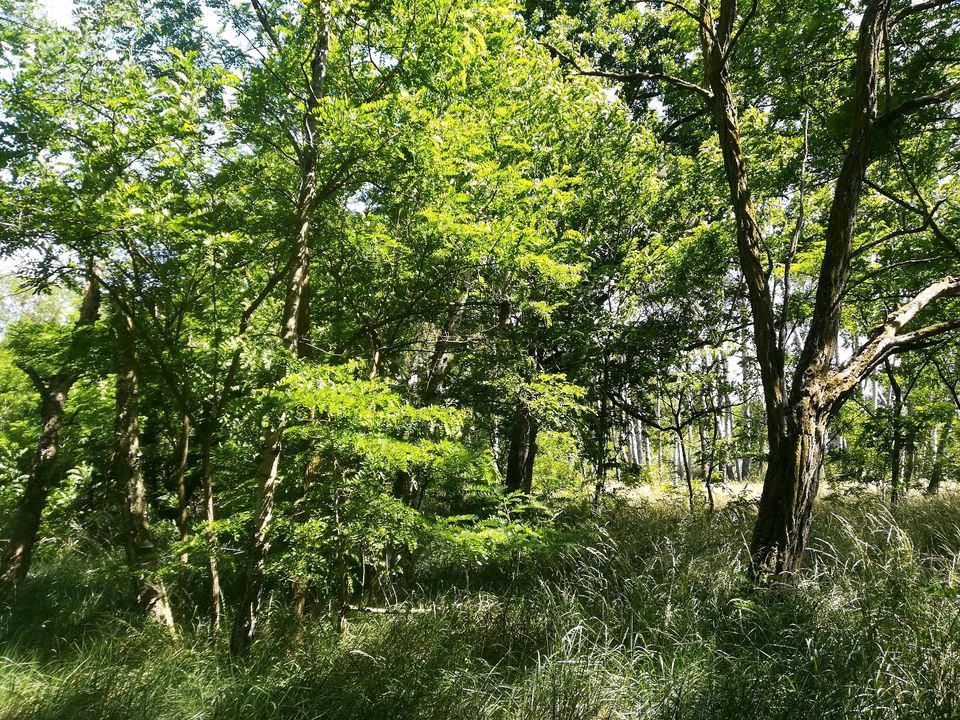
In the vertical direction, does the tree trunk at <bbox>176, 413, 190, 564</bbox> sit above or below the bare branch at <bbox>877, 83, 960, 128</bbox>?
below

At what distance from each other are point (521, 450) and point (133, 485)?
5474 mm

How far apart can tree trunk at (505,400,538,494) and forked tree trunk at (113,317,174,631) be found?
3749 mm

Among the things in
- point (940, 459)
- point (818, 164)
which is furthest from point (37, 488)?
point (940, 459)

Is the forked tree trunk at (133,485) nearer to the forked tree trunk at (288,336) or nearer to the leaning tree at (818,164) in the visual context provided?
the forked tree trunk at (288,336)

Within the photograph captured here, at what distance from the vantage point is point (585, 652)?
146 inches

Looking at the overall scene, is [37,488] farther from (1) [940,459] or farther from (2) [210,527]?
(1) [940,459]

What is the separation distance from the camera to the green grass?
2.99 metres

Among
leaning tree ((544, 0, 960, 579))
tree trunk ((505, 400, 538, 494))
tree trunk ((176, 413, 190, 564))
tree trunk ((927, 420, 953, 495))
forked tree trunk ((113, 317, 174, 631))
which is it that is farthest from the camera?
tree trunk ((927, 420, 953, 495))

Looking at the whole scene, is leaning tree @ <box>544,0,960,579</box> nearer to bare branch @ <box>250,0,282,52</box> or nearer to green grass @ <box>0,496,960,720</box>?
green grass @ <box>0,496,960,720</box>

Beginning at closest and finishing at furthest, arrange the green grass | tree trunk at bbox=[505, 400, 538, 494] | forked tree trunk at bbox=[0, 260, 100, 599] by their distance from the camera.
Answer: the green grass < forked tree trunk at bbox=[0, 260, 100, 599] < tree trunk at bbox=[505, 400, 538, 494]

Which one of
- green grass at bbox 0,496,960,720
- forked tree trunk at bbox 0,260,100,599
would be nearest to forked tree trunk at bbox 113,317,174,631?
green grass at bbox 0,496,960,720

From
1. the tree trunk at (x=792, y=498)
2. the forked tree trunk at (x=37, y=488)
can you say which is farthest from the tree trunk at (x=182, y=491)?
the tree trunk at (x=792, y=498)

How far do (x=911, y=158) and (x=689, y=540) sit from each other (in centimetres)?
461

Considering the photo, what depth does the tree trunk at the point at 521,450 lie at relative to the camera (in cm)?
637
